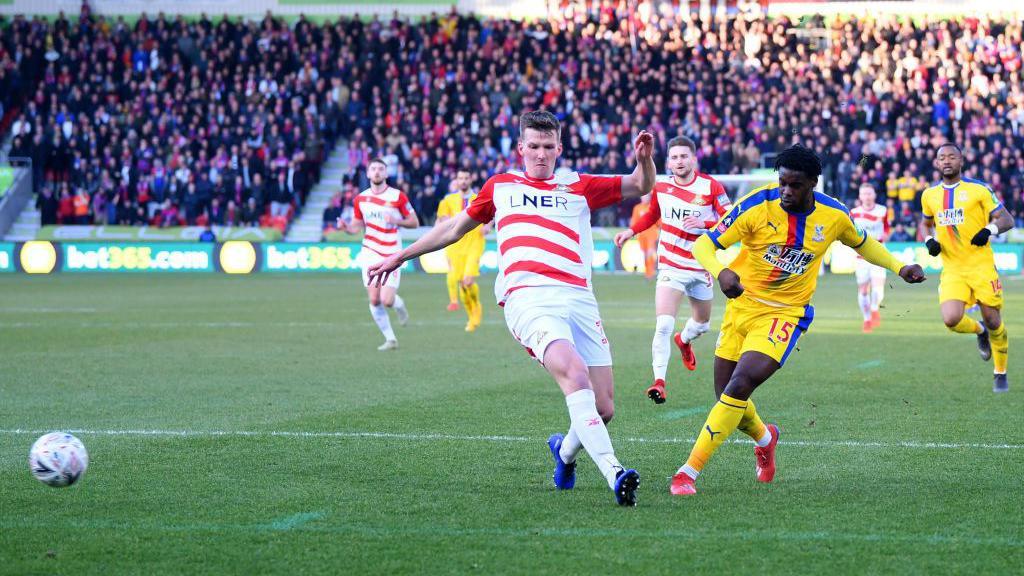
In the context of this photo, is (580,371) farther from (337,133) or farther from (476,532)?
(337,133)

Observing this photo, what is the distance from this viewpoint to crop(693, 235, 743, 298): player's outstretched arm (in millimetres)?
6539

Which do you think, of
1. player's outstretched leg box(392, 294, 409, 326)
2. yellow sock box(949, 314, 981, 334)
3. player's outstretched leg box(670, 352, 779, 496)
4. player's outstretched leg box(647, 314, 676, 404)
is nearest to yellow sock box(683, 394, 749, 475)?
player's outstretched leg box(670, 352, 779, 496)

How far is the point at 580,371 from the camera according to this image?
6641mm

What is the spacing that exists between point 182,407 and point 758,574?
6.28 metres

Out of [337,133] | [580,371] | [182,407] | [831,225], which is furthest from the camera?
[337,133]

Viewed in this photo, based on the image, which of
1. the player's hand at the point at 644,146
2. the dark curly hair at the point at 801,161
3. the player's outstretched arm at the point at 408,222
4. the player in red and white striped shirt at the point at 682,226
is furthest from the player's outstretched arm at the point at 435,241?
the player's outstretched arm at the point at 408,222

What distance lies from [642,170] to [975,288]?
20.6ft

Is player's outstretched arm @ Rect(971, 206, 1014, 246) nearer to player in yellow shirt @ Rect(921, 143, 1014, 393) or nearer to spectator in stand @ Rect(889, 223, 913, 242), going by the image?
player in yellow shirt @ Rect(921, 143, 1014, 393)

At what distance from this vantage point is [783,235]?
7113 mm

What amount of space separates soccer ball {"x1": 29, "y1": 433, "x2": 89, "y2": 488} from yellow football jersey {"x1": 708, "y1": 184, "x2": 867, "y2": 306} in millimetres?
3559

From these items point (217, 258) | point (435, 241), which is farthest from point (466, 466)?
point (217, 258)

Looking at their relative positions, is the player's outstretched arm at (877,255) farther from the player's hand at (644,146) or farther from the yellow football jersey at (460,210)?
the yellow football jersey at (460,210)

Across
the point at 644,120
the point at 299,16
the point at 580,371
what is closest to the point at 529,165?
the point at 580,371

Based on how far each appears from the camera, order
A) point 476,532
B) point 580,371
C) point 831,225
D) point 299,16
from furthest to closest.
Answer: point 299,16
point 831,225
point 580,371
point 476,532
